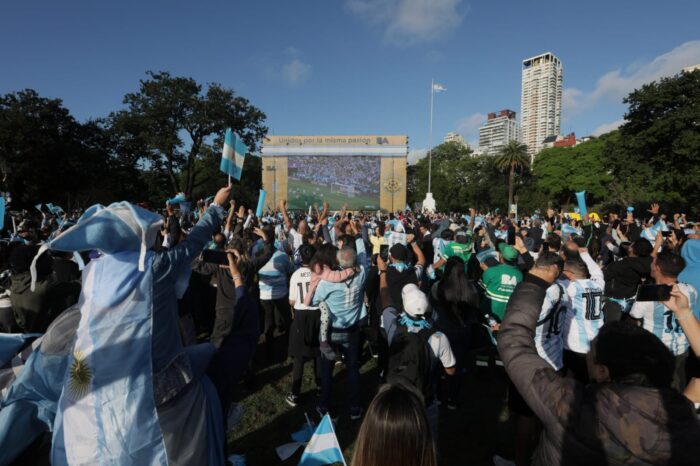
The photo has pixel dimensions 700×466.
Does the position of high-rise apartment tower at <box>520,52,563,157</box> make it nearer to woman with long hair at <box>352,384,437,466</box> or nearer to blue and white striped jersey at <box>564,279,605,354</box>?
blue and white striped jersey at <box>564,279,605,354</box>

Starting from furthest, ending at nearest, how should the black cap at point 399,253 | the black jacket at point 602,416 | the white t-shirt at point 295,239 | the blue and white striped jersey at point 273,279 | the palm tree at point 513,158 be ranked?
the palm tree at point 513,158 → the white t-shirt at point 295,239 → the blue and white striped jersey at point 273,279 → the black cap at point 399,253 → the black jacket at point 602,416

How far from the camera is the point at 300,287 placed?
4.69 m

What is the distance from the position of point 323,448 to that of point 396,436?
205 centimetres

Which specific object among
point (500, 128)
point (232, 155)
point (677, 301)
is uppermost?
point (500, 128)

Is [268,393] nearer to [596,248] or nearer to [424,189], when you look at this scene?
[596,248]

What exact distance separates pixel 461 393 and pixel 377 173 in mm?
50234

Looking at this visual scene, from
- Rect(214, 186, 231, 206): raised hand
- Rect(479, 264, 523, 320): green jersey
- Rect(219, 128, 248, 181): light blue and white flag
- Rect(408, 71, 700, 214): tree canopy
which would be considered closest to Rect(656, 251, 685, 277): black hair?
Rect(479, 264, 523, 320): green jersey

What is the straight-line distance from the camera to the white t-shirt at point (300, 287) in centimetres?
463

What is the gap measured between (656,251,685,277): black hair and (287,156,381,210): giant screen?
49283 millimetres

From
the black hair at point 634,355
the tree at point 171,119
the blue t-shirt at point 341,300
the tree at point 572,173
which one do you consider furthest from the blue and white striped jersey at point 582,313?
the tree at point 572,173

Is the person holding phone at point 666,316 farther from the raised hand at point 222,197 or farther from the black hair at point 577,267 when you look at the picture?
the raised hand at point 222,197

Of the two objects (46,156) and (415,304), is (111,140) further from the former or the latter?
(415,304)

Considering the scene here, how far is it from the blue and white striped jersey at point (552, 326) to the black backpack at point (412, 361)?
1079mm

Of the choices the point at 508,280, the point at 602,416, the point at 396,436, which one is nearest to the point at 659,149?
the point at 508,280
